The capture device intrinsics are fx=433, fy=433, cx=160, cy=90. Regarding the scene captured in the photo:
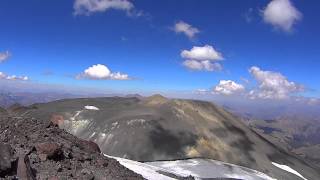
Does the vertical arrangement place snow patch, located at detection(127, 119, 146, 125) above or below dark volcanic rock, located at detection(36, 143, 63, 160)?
below

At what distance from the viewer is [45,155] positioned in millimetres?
16891

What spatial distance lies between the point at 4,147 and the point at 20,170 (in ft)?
3.42

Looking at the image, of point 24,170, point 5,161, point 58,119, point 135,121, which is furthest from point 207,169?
point 5,161

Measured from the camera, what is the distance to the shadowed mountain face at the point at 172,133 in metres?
50.2

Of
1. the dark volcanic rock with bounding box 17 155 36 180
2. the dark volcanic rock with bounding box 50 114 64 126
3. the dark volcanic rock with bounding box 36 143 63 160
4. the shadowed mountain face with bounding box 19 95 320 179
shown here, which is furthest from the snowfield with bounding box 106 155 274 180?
the dark volcanic rock with bounding box 17 155 36 180

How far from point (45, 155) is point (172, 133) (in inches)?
1491

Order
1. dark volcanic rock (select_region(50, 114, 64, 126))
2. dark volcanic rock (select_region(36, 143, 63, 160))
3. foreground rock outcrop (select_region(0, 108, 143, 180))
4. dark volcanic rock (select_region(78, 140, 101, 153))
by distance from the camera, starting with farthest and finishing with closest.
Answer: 1. dark volcanic rock (select_region(50, 114, 64, 126))
2. dark volcanic rock (select_region(78, 140, 101, 153))
3. dark volcanic rock (select_region(36, 143, 63, 160))
4. foreground rock outcrop (select_region(0, 108, 143, 180))

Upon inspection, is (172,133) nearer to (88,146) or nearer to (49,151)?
(88,146)

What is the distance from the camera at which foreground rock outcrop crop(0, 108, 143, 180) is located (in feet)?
45.4

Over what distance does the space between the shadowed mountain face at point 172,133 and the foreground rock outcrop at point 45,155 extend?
2663 centimetres

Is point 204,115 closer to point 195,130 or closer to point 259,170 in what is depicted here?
point 195,130

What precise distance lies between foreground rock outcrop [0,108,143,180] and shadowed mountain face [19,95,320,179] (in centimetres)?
2663

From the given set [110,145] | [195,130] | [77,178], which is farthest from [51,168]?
[195,130]

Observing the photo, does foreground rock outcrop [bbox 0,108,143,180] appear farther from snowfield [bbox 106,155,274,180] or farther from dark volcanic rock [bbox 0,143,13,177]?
snowfield [bbox 106,155,274,180]
